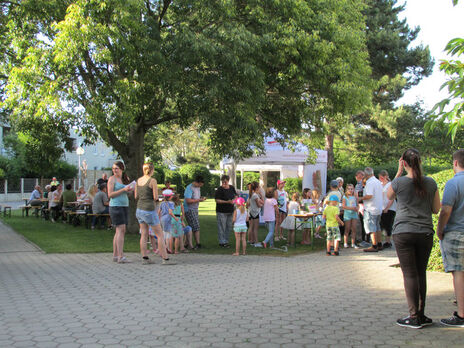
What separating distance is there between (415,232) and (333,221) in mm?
5703

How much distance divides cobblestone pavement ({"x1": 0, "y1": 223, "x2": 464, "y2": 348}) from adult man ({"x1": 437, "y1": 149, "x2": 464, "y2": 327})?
1.03 ft

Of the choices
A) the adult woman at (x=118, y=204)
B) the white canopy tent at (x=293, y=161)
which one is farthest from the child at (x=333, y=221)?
the white canopy tent at (x=293, y=161)

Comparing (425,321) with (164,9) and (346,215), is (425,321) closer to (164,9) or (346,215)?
(346,215)

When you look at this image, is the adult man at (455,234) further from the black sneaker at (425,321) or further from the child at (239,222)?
the child at (239,222)

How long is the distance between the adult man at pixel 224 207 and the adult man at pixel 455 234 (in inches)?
274

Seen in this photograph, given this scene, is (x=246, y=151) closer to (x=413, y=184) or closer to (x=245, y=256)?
(x=245, y=256)

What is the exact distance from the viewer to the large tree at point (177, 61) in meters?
10.7

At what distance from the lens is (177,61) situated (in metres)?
11.8

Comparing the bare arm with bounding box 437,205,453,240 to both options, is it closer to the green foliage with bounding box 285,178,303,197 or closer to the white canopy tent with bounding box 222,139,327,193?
the white canopy tent with bounding box 222,139,327,193

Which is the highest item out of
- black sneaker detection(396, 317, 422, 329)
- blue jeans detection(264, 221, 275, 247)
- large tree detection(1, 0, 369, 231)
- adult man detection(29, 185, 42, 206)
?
large tree detection(1, 0, 369, 231)

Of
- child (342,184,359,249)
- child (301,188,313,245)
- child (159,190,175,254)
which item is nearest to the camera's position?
child (159,190,175,254)

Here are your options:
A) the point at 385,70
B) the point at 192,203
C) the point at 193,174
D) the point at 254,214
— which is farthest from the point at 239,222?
the point at 193,174

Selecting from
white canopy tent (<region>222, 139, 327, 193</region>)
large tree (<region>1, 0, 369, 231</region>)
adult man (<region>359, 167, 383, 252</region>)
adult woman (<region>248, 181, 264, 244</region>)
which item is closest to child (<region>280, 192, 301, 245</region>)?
adult woman (<region>248, 181, 264, 244</region>)

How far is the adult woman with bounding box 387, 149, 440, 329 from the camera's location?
4.88 metres
